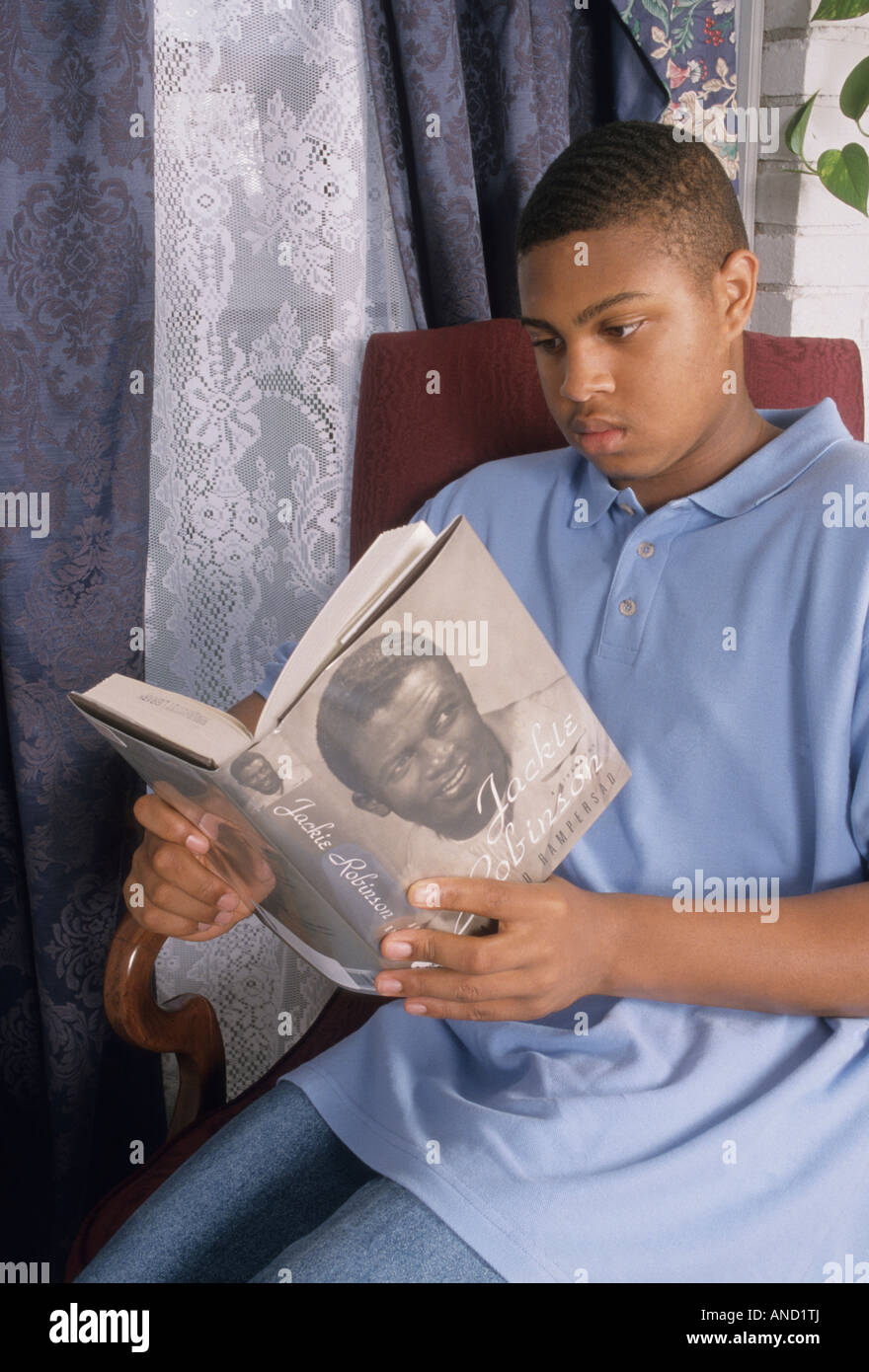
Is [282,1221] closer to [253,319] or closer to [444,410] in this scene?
[444,410]

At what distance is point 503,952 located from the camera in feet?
2.04

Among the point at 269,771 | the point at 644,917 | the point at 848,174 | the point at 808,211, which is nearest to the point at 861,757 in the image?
the point at 644,917

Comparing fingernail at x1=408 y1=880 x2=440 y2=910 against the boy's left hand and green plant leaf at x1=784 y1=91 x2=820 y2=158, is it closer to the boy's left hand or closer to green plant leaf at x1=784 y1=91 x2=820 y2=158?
the boy's left hand

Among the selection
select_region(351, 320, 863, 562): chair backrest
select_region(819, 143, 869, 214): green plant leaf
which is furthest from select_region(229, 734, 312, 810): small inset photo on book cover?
select_region(819, 143, 869, 214): green plant leaf

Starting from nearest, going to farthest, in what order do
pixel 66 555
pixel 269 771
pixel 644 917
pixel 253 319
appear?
pixel 269 771, pixel 644 917, pixel 66 555, pixel 253 319

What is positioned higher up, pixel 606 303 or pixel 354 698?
pixel 606 303

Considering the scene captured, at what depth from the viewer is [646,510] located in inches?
35.8

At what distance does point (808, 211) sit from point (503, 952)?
53.5 inches

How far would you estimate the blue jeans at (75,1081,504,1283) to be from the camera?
2.01 ft

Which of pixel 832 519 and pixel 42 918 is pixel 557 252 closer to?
pixel 832 519

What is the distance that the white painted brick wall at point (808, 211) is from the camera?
150 cm

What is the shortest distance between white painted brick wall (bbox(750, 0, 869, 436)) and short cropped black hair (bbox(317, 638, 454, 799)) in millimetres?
1231

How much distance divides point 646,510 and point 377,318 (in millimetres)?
567

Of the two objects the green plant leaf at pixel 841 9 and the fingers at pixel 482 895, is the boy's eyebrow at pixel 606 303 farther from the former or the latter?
the green plant leaf at pixel 841 9
